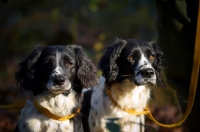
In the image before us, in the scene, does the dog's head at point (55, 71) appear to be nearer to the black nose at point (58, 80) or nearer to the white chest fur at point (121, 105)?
the black nose at point (58, 80)

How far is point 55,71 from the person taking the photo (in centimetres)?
614

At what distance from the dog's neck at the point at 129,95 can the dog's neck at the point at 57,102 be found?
2.55 feet

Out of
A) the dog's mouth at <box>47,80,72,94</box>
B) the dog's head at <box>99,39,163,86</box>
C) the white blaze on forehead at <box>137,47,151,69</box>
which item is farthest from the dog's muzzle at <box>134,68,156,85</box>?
the dog's mouth at <box>47,80,72,94</box>

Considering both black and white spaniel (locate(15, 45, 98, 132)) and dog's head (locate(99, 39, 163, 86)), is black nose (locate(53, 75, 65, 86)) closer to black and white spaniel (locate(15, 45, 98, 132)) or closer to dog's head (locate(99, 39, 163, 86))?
black and white spaniel (locate(15, 45, 98, 132))

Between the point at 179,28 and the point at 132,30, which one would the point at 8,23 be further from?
the point at 179,28

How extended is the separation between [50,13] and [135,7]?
3401 mm

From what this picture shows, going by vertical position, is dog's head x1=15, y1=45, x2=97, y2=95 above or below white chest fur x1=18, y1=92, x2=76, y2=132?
above

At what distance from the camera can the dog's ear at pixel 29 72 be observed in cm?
631

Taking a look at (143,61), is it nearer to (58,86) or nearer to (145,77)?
(145,77)

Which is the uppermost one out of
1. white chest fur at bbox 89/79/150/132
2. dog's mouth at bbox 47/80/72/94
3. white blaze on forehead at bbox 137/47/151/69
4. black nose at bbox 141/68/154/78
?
white blaze on forehead at bbox 137/47/151/69

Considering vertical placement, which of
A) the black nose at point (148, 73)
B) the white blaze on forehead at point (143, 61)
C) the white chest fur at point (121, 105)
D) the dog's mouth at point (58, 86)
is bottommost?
the white chest fur at point (121, 105)

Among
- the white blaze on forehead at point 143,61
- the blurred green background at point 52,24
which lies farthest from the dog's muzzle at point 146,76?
the blurred green background at point 52,24

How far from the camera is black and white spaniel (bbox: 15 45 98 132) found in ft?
20.3

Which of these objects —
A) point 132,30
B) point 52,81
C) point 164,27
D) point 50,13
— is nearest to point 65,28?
point 50,13
